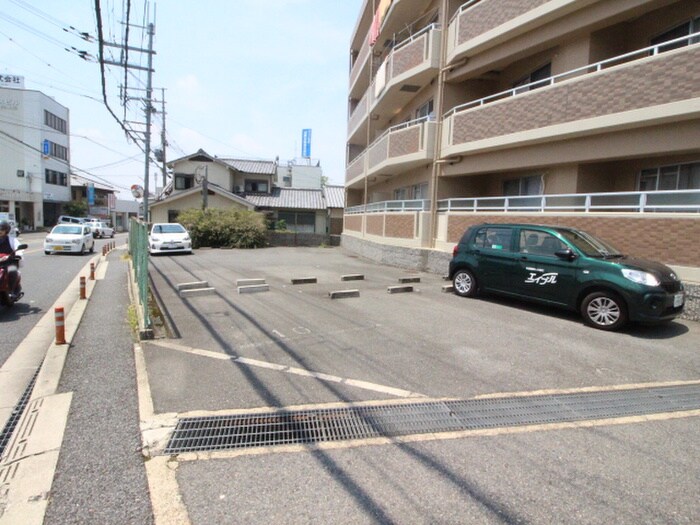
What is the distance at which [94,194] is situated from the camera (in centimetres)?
5212

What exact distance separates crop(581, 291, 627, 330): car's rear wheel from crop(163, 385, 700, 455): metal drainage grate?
2.11 m

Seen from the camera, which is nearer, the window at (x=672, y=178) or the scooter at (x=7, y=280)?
the scooter at (x=7, y=280)

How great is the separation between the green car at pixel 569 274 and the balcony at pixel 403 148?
574cm

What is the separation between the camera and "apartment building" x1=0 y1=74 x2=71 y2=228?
38.8 meters

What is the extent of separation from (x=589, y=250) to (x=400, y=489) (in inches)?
229

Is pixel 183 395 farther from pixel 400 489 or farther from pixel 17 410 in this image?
pixel 400 489

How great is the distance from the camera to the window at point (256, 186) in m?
35.1

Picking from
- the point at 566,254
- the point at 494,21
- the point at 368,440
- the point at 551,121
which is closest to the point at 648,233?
the point at 566,254

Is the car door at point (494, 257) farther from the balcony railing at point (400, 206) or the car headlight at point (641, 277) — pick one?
the balcony railing at point (400, 206)

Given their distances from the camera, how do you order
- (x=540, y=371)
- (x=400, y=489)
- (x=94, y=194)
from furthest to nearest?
1. (x=94, y=194)
2. (x=540, y=371)
3. (x=400, y=489)

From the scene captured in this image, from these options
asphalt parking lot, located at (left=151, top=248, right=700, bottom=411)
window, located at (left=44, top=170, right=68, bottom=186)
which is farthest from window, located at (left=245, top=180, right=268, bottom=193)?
asphalt parking lot, located at (left=151, top=248, right=700, bottom=411)

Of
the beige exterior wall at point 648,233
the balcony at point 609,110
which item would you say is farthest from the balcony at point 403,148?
the beige exterior wall at point 648,233

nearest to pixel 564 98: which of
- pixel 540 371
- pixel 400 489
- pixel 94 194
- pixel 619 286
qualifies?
pixel 619 286

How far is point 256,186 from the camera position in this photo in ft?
116
